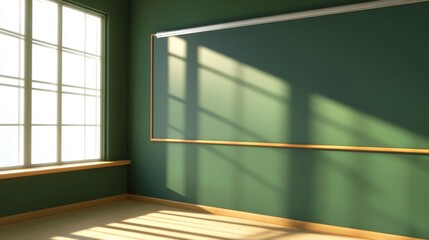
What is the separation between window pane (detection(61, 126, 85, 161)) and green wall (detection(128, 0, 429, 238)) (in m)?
0.75

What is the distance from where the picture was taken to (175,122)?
4.80m

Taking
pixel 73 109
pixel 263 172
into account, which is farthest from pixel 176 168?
pixel 73 109

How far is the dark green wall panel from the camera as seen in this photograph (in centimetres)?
390

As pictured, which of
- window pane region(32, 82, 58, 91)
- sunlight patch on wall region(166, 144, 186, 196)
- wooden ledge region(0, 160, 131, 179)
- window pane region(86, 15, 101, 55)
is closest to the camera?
wooden ledge region(0, 160, 131, 179)

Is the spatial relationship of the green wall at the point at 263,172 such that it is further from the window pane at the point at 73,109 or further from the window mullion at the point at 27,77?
the window mullion at the point at 27,77

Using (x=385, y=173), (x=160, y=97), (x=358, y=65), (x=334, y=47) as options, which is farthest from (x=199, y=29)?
(x=385, y=173)

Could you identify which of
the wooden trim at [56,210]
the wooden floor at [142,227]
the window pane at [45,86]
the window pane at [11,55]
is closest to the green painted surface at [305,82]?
the wooden floor at [142,227]

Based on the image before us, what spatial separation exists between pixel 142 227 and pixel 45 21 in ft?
8.76

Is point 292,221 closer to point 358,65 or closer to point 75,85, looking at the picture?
point 358,65

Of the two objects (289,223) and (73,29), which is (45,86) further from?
(289,223)

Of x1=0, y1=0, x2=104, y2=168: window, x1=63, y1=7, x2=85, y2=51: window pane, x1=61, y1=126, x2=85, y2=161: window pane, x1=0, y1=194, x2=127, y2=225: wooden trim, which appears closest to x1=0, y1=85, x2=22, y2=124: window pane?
x1=0, y1=0, x2=104, y2=168: window

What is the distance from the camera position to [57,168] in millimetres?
4270

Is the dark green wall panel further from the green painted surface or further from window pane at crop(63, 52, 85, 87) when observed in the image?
window pane at crop(63, 52, 85, 87)

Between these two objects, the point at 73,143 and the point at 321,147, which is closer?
the point at 321,147
